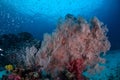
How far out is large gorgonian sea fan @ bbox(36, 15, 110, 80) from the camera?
20.7 feet

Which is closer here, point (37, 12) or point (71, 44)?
point (71, 44)

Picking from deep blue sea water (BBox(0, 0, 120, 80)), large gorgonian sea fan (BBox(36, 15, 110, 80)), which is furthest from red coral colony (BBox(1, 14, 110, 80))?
deep blue sea water (BBox(0, 0, 120, 80))

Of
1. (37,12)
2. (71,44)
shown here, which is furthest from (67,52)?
(37,12)

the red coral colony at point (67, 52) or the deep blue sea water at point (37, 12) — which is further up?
the deep blue sea water at point (37, 12)

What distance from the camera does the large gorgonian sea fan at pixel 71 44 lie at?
6297mm

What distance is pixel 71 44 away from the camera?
6.28 meters

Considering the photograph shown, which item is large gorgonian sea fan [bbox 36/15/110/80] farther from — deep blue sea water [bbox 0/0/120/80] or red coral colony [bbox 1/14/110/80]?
deep blue sea water [bbox 0/0/120/80]

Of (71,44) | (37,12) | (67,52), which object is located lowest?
(67,52)

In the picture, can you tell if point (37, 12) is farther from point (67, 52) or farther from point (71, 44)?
point (71, 44)

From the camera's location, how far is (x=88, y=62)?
671 cm

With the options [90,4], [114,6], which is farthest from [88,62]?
[90,4]

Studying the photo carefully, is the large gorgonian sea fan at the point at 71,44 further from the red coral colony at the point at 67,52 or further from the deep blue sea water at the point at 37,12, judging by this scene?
the deep blue sea water at the point at 37,12

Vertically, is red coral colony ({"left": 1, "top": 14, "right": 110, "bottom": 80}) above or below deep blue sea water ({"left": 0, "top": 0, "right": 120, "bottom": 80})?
below

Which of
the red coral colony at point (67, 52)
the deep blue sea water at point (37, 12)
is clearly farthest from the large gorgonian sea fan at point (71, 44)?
the deep blue sea water at point (37, 12)
